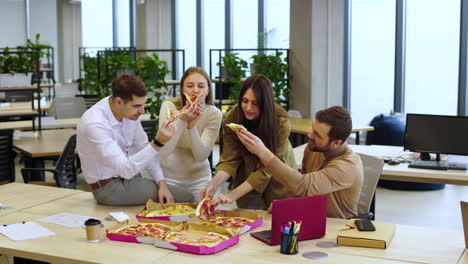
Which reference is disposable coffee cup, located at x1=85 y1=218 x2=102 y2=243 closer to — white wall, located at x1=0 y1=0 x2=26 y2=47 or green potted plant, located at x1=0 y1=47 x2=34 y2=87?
green potted plant, located at x1=0 y1=47 x2=34 y2=87

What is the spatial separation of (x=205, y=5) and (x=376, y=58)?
15.5 ft

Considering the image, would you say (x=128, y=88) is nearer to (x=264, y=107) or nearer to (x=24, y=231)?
(x=264, y=107)

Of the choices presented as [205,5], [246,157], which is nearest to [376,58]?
[205,5]

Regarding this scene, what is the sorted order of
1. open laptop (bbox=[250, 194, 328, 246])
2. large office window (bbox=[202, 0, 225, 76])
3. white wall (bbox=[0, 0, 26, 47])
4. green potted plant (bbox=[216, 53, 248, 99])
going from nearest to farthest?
open laptop (bbox=[250, 194, 328, 246]) < green potted plant (bbox=[216, 53, 248, 99]) < large office window (bbox=[202, 0, 225, 76]) < white wall (bbox=[0, 0, 26, 47])

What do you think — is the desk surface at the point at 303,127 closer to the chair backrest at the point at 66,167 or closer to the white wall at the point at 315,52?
the white wall at the point at 315,52

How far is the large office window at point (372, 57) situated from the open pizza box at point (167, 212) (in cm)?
618

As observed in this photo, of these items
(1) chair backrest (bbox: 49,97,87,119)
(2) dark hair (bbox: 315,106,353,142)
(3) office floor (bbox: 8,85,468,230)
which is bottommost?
(3) office floor (bbox: 8,85,468,230)

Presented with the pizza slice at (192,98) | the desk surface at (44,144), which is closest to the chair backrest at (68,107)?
the desk surface at (44,144)

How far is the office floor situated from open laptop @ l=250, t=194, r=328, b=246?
326 centimetres

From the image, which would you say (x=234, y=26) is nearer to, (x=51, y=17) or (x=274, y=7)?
(x=274, y=7)

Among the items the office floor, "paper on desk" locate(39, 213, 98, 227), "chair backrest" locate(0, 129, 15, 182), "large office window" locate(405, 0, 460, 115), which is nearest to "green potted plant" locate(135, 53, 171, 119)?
the office floor

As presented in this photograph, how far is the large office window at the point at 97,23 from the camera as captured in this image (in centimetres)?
1594

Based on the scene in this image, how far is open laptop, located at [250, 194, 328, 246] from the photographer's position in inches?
101

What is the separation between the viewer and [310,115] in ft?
28.5
